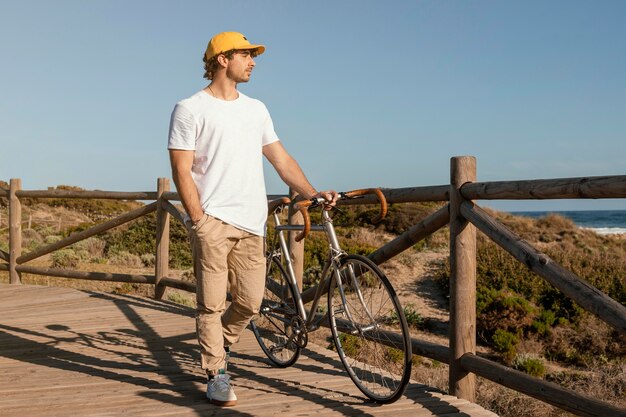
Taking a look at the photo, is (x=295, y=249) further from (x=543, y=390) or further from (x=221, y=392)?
(x=543, y=390)

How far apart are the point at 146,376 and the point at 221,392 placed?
3.11 ft

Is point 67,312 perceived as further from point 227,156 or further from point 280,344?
point 227,156

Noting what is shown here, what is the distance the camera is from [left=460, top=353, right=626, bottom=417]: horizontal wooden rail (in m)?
3.07

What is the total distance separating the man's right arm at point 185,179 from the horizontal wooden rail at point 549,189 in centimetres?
141

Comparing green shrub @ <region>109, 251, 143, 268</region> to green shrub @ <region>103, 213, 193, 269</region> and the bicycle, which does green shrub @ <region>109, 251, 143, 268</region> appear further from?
the bicycle

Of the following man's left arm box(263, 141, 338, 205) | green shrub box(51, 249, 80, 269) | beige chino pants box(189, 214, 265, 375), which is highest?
man's left arm box(263, 141, 338, 205)

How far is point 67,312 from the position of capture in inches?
282

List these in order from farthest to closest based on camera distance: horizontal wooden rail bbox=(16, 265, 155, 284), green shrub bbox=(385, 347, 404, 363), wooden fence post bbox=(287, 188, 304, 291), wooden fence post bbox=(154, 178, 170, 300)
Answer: horizontal wooden rail bbox=(16, 265, 155, 284)
wooden fence post bbox=(154, 178, 170, 300)
wooden fence post bbox=(287, 188, 304, 291)
green shrub bbox=(385, 347, 404, 363)

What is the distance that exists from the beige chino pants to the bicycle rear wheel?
16.2 inches

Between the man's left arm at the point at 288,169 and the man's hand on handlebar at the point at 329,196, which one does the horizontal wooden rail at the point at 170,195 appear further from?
the man's hand on handlebar at the point at 329,196

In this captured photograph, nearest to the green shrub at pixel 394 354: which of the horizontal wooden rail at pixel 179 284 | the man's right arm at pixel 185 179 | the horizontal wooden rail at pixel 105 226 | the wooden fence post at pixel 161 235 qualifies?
the man's right arm at pixel 185 179

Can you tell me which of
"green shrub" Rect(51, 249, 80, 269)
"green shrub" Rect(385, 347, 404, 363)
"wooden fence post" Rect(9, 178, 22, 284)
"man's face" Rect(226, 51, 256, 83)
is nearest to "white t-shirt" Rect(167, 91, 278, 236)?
"man's face" Rect(226, 51, 256, 83)

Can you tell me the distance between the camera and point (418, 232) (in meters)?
4.28

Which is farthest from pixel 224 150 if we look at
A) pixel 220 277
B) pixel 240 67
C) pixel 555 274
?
pixel 555 274
